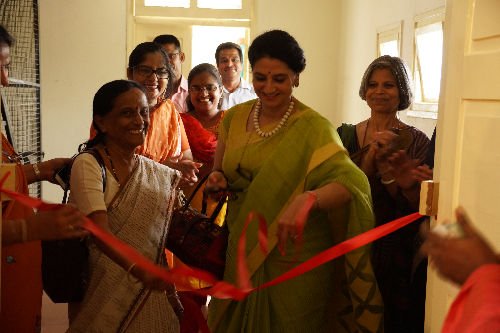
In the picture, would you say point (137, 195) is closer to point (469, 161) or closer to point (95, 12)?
point (469, 161)

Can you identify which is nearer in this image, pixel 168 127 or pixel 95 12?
pixel 168 127

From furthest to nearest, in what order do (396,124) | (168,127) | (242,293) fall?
(168,127) → (396,124) → (242,293)

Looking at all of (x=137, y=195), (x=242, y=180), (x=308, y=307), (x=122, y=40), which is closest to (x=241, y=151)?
(x=242, y=180)

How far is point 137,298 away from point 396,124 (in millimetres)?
1466

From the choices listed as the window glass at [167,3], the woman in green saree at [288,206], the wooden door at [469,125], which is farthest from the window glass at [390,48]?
the wooden door at [469,125]

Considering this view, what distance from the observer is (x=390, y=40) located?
20.0 ft

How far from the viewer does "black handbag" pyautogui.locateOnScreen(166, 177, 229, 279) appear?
2.39 meters

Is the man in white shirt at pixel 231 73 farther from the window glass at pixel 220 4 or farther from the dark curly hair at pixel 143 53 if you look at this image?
the window glass at pixel 220 4

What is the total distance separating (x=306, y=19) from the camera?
805cm

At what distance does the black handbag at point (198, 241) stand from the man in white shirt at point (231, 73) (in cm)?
267

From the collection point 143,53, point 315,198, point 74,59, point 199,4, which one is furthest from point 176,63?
point 74,59

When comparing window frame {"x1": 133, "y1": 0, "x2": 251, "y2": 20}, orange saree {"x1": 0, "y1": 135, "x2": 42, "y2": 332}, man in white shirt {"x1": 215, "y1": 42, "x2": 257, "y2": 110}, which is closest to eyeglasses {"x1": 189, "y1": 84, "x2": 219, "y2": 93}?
man in white shirt {"x1": 215, "y1": 42, "x2": 257, "y2": 110}

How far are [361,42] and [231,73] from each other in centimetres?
253

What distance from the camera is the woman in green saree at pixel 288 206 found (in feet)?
7.37
